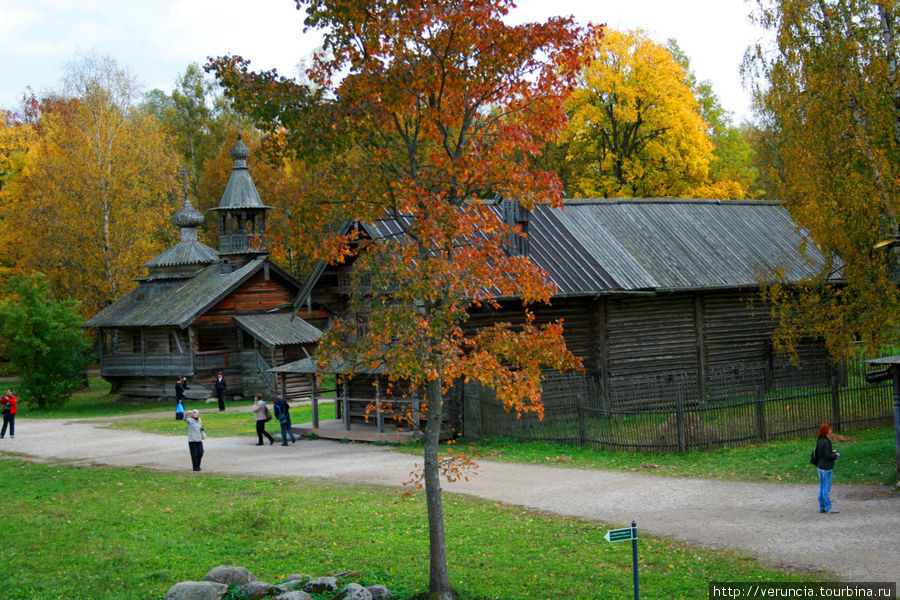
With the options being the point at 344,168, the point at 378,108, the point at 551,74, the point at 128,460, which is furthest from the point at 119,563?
the point at 128,460

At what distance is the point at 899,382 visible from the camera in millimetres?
15352

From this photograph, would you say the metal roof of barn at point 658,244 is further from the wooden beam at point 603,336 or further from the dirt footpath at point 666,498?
the dirt footpath at point 666,498

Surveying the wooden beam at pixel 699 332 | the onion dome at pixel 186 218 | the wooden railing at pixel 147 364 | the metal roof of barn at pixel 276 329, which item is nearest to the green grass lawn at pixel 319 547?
the wooden beam at pixel 699 332

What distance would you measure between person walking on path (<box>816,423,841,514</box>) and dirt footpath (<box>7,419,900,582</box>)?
0.25 m

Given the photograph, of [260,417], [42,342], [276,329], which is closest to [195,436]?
[260,417]

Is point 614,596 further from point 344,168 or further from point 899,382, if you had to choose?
point 899,382

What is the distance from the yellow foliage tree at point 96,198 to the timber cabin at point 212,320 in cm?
236

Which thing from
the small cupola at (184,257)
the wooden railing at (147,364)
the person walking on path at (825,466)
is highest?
the small cupola at (184,257)

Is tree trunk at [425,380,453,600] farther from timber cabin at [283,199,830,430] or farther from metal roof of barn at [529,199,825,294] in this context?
metal roof of barn at [529,199,825,294]

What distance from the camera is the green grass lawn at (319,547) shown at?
10.8 meters

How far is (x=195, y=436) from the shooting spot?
20.9m

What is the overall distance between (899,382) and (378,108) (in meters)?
11.1

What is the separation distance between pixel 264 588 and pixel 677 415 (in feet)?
39.5

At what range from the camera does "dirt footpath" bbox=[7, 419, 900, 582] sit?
11.7 metres
